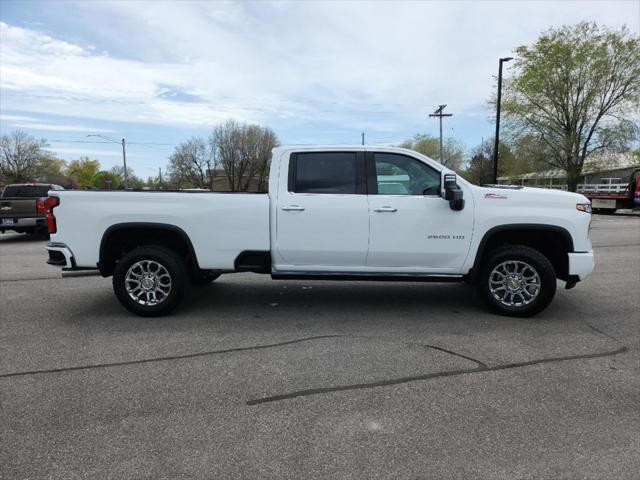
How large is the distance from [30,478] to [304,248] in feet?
10.7

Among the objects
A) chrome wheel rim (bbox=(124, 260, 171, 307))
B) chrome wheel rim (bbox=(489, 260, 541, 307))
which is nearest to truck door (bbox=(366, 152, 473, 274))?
chrome wheel rim (bbox=(489, 260, 541, 307))

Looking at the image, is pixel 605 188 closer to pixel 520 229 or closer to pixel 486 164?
pixel 520 229

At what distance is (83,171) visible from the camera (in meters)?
114

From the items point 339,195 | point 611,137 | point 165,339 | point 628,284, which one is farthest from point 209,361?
point 611,137

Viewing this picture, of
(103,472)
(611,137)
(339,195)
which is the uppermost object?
(611,137)

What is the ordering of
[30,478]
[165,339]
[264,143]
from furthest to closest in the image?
[264,143]
[165,339]
[30,478]

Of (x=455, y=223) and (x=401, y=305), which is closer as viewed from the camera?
(x=455, y=223)

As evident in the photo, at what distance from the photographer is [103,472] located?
8.01 feet

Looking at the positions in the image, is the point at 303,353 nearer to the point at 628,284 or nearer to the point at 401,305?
the point at 401,305

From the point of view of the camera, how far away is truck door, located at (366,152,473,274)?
502 cm

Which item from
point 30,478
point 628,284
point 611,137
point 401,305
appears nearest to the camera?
point 30,478

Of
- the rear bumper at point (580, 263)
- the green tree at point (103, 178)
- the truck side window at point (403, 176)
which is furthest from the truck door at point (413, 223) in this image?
the green tree at point (103, 178)

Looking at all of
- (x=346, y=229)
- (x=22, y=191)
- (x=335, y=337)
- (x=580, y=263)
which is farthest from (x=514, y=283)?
(x=22, y=191)

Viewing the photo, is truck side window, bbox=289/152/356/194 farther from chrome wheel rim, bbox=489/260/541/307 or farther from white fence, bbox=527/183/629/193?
white fence, bbox=527/183/629/193
